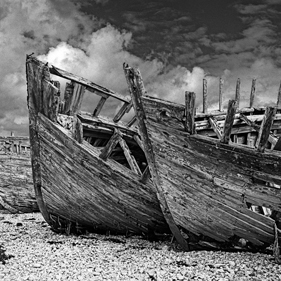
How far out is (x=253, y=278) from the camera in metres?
6.26

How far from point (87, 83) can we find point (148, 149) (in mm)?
2952

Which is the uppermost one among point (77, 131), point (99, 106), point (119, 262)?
point (99, 106)

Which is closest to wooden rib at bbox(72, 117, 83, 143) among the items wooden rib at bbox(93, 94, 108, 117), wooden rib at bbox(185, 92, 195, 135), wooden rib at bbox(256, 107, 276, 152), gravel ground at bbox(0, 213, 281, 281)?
wooden rib at bbox(93, 94, 108, 117)

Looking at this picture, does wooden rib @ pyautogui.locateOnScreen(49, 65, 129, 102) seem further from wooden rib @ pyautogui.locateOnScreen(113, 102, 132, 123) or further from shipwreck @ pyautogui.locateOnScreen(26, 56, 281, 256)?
wooden rib @ pyautogui.locateOnScreen(113, 102, 132, 123)

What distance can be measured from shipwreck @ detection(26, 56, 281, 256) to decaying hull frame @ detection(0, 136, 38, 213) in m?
6.46

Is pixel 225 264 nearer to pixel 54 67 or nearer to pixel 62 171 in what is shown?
pixel 62 171

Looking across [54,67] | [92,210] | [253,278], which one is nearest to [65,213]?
[92,210]

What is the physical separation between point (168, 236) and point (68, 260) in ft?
8.21

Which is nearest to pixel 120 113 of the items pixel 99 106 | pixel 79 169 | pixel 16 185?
pixel 99 106

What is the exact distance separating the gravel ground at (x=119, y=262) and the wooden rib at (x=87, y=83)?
392 cm

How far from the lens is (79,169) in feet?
30.2

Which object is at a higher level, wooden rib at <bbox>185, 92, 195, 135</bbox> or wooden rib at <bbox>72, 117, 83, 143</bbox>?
wooden rib at <bbox>185, 92, 195, 135</bbox>

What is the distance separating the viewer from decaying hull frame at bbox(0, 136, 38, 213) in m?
16.9

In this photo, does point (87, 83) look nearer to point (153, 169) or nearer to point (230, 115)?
point (153, 169)
